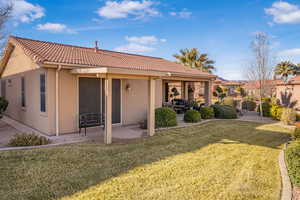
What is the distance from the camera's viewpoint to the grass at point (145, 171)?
3588 millimetres

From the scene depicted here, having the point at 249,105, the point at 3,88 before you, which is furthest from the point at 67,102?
the point at 249,105

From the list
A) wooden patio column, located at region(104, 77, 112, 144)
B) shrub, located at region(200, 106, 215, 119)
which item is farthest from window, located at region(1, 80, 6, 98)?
shrub, located at region(200, 106, 215, 119)

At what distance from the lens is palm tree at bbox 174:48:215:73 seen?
25.7 m

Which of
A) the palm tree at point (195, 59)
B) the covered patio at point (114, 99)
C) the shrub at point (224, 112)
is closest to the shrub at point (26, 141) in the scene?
the covered patio at point (114, 99)

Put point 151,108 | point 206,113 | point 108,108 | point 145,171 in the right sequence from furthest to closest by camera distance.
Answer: point 206,113 → point 151,108 → point 108,108 → point 145,171

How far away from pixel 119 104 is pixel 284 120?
391 inches

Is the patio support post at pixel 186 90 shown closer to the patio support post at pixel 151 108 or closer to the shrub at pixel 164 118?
the shrub at pixel 164 118

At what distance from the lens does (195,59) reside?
1021 inches

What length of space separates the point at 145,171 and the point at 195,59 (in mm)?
23549

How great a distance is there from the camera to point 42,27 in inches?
628

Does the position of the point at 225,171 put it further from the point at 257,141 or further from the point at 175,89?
the point at 175,89

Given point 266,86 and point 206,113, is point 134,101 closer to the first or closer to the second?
point 206,113

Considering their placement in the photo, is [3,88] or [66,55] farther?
[3,88]

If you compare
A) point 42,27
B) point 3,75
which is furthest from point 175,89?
point 3,75
